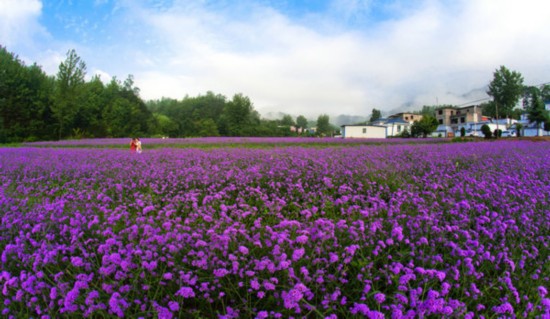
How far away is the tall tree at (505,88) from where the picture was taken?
1922 inches

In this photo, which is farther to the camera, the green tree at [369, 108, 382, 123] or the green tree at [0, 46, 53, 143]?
the green tree at [369, 108, 382, 123]

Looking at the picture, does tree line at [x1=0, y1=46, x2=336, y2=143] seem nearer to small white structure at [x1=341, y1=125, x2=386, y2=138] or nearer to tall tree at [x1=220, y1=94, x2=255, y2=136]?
tall tree at [x1=220, y1=94, x2=255, y2=136]

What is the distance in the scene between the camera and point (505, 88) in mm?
49781

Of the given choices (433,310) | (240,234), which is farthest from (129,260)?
(433,310)

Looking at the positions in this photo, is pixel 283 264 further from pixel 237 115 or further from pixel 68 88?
pixel 237 115

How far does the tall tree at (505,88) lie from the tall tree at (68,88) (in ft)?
201

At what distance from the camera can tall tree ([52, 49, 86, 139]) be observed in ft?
113

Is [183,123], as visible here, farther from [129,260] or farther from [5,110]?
[129,260]

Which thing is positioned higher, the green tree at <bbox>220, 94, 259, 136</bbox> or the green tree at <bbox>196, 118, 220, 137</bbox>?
the green tree at <bbox>220, 94, 259, 136</bbox>

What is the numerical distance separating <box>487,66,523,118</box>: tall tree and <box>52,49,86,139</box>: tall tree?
201 ft

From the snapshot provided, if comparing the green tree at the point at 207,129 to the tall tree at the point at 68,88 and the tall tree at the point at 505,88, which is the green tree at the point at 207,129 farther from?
the tall tree at the point at 505,88

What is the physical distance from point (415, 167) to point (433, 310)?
5551 mm

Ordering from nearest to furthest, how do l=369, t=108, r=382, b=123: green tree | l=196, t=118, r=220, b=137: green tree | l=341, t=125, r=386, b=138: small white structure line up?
l=341, t=125, r=386, b=138: small white structure < l=196, t=118, r=220, b=137: green tree < l=369, t=108, r=382, b=123: green tree

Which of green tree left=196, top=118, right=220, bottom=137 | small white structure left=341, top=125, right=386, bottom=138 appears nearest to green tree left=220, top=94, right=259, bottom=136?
green tree left=196, top=118, right=220, bottom=137
